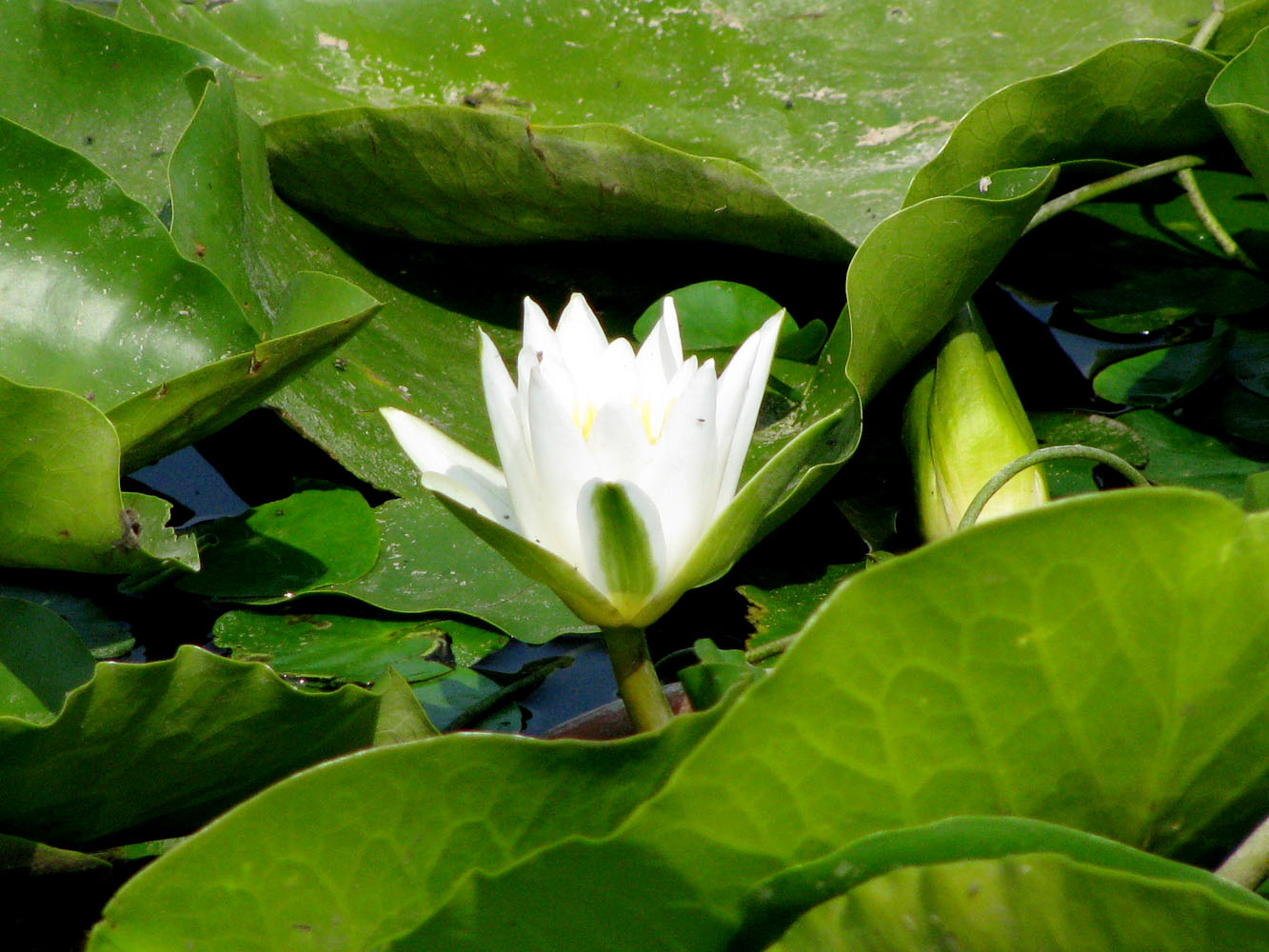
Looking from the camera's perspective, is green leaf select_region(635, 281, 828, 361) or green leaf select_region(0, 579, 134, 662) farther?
green leaf select_region(635, 281, 828, 361)

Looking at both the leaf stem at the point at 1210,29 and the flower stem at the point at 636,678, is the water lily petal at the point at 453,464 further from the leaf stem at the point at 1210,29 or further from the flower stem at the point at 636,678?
the leaf stem at the point at 1210,29

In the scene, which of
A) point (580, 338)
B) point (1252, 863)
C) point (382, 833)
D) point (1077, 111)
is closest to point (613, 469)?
point (580, 338)

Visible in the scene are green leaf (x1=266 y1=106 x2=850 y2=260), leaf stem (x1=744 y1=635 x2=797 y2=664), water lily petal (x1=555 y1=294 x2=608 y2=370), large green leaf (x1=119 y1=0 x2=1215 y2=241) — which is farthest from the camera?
large green leaf (x1=119 y1=0 x2=1215 y2=241)

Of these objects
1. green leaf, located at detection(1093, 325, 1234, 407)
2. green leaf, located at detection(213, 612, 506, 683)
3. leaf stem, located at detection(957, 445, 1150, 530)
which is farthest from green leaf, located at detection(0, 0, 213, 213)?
green leaf, located at detection(1093, 325, 1234, 407)

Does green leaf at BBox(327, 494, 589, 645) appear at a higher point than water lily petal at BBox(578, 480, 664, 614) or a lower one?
lower

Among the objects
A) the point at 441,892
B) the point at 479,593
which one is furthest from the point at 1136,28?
the point at 441,892

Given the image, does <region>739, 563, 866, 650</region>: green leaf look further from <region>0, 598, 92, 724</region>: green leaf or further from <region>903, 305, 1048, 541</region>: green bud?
<region>0, 598, 92, 724</region>: green leaf
